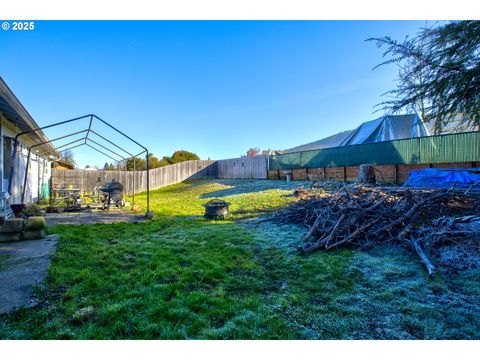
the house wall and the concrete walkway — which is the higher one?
the house wall

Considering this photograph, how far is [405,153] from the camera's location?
10.3 metres

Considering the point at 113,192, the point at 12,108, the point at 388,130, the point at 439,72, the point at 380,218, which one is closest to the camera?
the point at 439,72

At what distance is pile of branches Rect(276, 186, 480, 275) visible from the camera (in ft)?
12.9

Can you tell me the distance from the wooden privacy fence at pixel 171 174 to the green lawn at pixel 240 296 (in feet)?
36.3

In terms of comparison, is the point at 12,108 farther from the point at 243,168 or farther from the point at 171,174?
the point at 243,168

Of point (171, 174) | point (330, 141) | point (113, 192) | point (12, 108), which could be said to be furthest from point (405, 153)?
point (171, 174)

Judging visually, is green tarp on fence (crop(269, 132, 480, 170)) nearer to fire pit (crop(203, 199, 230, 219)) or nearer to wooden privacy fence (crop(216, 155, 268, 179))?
wooden privacy fence (crop(216, 155, 268, 179))

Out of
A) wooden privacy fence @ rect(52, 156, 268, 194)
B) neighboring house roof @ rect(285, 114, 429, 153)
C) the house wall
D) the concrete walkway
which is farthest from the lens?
wooden privacy fence @ rect(52, 156, 268, 194)

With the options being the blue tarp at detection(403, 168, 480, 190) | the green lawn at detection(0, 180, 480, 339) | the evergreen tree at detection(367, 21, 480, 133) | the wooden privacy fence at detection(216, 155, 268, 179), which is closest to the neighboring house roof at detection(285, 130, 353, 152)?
the wooden privacy fence at detection(216, 155, 268, 179)

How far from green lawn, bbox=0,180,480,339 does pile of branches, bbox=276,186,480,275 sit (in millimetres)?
306

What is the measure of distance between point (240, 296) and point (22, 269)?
8.43ft

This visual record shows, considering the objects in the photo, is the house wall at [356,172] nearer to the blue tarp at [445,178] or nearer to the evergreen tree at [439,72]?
the blue tarp at [445,178]
